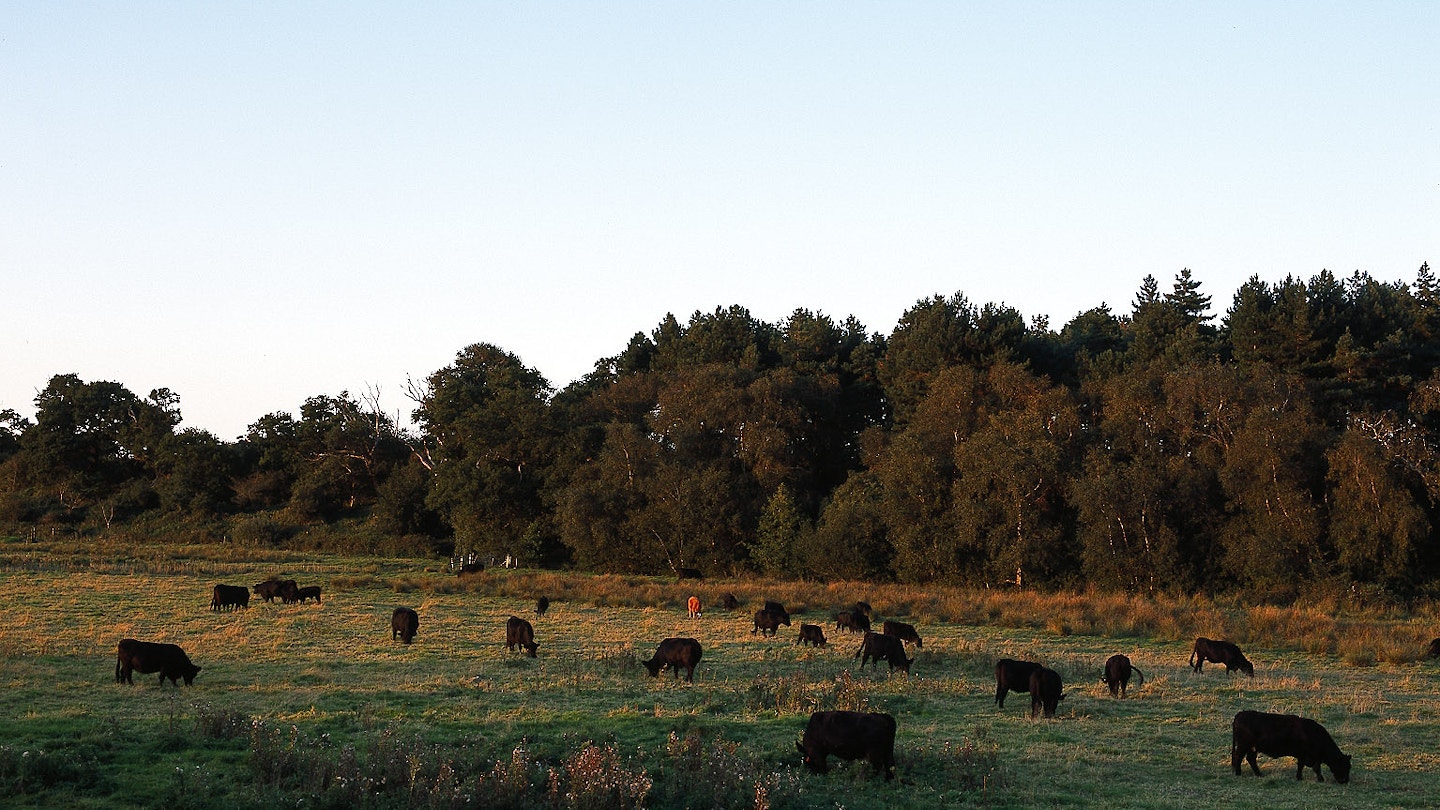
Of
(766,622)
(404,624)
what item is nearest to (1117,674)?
(766,622)

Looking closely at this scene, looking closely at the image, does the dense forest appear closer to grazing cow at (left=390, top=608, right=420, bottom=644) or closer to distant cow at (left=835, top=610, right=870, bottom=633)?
distant cow at (left=835, top=610, right=870, bottom=633)

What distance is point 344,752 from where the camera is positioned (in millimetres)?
11672

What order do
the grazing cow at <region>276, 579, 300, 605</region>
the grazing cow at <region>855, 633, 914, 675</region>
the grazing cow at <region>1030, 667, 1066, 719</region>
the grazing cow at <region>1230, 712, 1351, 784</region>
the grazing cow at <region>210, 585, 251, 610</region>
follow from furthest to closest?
1. the grazing cow at <region>276, 579, 300, 605</region>
2. the grazing cow at <region>210, 585, 251, 610</region>
3. the grazing cow at <region>855, 633, 914, 675</region>
4. the grazing cow at <region>1030, 667, 1066, 719</region>
5. the grazing cow at <region>1230, 712, 1351, 784</region>

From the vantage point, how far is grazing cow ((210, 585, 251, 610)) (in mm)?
32125

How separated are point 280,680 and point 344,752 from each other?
830cm

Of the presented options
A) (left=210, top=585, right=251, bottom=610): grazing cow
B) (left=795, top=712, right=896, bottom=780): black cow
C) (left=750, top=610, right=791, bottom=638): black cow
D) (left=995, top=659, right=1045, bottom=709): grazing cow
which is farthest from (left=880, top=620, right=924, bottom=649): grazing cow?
(left=210, top=585, right=251, bottom=610): grazing cow

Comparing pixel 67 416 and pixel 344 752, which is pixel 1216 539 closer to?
pixel 344 752

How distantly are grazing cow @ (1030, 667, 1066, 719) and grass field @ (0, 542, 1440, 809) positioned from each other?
0.32 meters

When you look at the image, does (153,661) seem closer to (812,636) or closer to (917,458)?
(812,636)

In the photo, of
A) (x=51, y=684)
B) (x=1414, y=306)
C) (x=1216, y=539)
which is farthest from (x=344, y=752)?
(x=1414, y=306)

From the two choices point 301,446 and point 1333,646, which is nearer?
point 1333,646

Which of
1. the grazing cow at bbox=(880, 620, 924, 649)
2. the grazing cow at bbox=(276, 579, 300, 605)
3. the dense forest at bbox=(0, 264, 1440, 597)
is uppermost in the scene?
the dense forest at bbox=(0, 264, 1440, 597)

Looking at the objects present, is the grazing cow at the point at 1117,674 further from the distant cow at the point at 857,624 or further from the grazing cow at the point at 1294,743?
the distant cow at the point at 857,624

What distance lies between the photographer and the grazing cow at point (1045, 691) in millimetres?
17109
